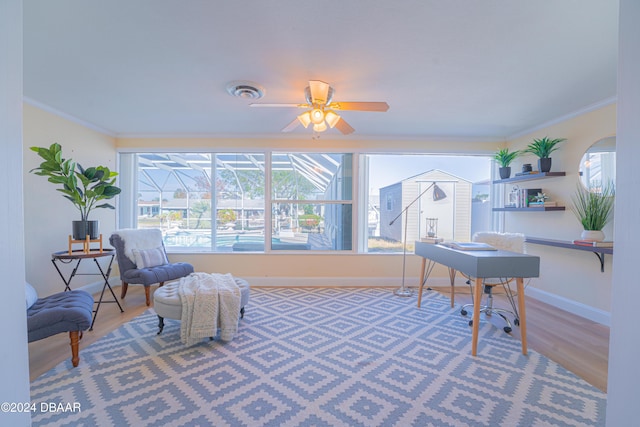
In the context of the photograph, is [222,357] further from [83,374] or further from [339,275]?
[339,275]

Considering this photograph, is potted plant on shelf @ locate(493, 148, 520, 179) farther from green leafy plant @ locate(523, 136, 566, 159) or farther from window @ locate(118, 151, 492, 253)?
window @ locate(118, 151, 492, 253)

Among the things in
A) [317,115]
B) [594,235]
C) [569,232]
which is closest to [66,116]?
[317,115]

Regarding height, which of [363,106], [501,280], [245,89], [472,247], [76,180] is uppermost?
[245,89]

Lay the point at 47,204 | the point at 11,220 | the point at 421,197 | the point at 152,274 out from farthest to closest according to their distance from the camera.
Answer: the point at 421,197
the point at 152,274
the point at 47,204
the point at 11,220

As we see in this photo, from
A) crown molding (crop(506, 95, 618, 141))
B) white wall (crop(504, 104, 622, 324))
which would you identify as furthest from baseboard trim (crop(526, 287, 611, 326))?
crown molding (crop(506, 95, 618, 141))

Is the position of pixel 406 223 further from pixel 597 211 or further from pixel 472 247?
pixel 597 211

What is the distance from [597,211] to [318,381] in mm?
3356

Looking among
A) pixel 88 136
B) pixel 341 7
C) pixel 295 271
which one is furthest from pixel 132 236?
pixel 341 7

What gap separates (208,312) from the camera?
7.60 ft

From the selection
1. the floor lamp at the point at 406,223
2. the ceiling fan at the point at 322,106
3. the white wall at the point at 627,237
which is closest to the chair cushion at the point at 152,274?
the ceiling fan at the point at 322,106

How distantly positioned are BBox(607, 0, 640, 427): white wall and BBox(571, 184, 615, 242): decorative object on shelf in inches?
110

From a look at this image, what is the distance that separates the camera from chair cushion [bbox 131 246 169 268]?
3.36 metres

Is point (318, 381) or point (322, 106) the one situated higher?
point (322, 106)

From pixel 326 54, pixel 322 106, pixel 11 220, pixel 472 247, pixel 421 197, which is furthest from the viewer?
pixel 421 197
